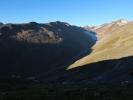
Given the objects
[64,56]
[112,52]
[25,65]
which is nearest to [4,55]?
[25,65]

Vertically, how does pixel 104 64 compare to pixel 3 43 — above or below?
below

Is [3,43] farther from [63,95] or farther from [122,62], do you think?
[63,95]

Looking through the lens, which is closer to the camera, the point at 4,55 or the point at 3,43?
the point at 4,55

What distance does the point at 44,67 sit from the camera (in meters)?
162

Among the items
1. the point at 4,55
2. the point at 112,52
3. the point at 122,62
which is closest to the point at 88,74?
the point at 122,62

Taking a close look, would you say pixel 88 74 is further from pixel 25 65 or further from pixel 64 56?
pixel 64 56

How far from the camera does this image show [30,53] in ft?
595

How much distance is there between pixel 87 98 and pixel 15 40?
166 metres

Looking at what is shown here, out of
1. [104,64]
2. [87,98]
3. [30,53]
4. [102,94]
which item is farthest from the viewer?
[30,53]

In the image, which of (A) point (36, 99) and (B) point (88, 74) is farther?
(B) point (88, 74)

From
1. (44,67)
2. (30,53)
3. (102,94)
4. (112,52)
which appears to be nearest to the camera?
(102,94)

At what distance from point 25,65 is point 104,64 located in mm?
62224

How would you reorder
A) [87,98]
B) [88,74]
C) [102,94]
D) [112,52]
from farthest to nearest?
[112,52]
[88,74]
[102,94]
[87,98]

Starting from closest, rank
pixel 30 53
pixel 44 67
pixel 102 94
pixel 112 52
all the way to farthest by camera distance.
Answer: pixel 102 94 < pixel 112 52 < pixel 44 67 < pixel 30 53
